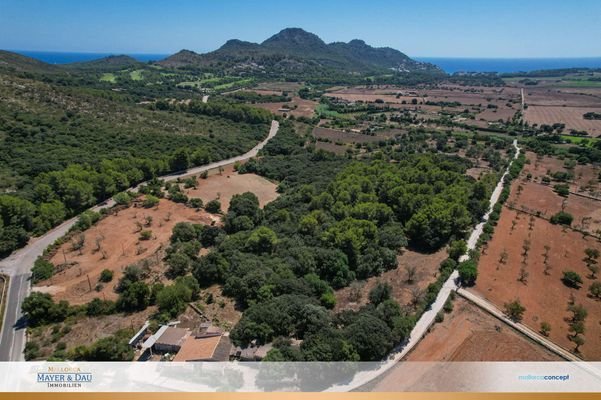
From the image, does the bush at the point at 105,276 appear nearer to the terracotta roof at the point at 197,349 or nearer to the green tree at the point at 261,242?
the green tree at the point at 261,242

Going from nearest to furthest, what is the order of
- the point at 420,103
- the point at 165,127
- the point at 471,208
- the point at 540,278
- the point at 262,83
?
1. the point at 540,278
2. the point at 471,208
3. the point at 165,127
4. the point at 420,103
5. the point at 262,83

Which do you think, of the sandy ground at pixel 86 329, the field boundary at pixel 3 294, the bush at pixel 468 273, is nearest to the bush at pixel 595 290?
the bush at pixel 468 273

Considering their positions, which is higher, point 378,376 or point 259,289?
point 259,289

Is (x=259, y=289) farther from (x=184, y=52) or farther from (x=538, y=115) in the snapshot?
(x=184, y=52)

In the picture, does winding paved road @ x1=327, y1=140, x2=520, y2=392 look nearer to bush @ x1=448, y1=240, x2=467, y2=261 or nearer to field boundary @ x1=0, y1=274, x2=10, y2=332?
bush @ x1=448, y1=240, x2=467, y2=261

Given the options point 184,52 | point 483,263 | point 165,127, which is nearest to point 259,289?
point 483,263

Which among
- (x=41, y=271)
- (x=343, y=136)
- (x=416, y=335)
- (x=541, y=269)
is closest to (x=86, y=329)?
(x=41, y=271)

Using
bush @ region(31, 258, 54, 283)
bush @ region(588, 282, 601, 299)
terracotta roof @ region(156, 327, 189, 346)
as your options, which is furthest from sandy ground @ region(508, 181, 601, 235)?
bush @ region(31, 258, 54, 283)
